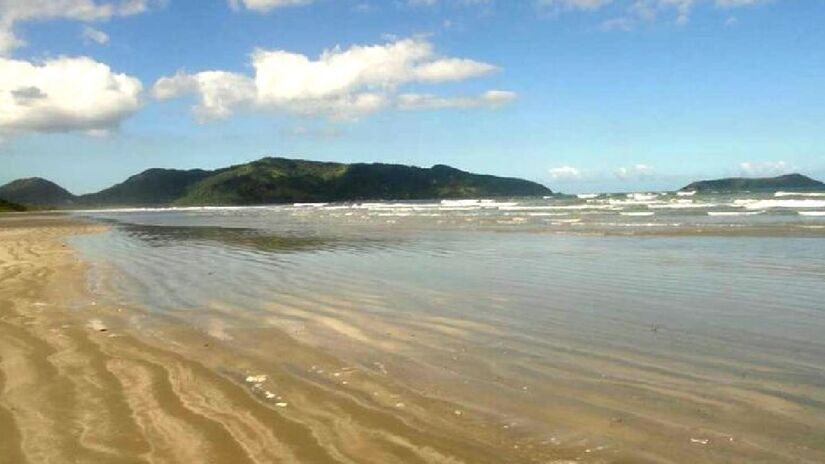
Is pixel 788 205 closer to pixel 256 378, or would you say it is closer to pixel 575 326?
pixel 575 326

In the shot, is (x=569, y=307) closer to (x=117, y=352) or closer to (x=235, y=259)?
(x=117, y=352)

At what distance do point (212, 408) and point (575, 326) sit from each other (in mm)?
5322

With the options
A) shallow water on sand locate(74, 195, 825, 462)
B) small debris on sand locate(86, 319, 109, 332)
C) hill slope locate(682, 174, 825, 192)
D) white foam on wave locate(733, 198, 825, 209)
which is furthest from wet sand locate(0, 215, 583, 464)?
hill slope locate(682, 174, 825, 192)

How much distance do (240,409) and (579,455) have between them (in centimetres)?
291

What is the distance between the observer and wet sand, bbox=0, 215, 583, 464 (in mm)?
5152

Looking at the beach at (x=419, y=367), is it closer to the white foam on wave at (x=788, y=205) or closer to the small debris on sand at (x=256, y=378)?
the small debris on sand at (x=256, y=378)

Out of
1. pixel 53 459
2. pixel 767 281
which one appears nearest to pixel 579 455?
pixel 53 459

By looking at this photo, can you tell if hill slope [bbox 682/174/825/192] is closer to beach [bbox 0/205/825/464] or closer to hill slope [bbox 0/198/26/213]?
hill slope [bbox 0/198/26/213]

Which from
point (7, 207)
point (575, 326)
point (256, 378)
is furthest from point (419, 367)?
point (7, 207)

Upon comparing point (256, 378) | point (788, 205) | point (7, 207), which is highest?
point (7, 207)

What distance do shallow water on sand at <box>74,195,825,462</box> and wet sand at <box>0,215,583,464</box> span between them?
0.36 meters

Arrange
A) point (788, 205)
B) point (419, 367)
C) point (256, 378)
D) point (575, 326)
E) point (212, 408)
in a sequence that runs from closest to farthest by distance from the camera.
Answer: point (212, 408) < point (256, 378) < point (419, 367) < point (575, 326) < point (788, 205)

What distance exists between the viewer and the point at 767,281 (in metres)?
13.9

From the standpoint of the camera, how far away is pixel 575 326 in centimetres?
969
